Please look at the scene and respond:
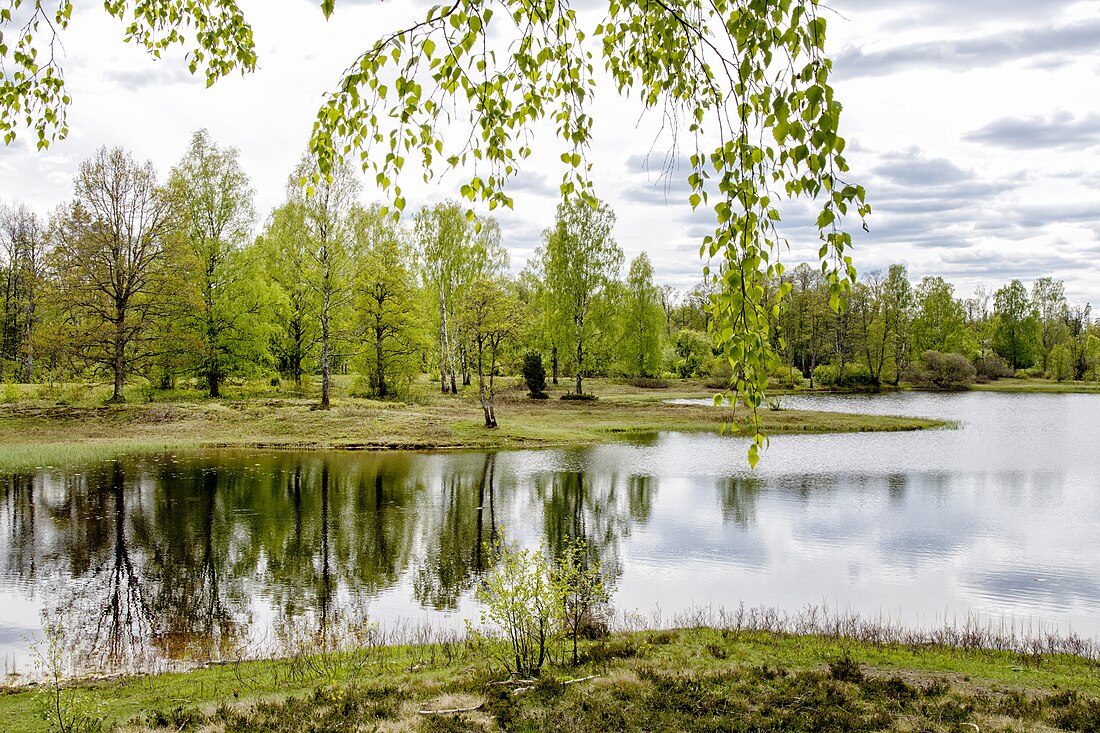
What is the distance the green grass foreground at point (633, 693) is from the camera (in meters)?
5.40

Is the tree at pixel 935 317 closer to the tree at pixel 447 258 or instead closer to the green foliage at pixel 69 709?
the tree at pixel 447 258

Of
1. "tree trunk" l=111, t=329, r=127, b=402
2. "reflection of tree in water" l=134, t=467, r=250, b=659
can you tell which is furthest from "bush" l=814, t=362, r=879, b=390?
"reflection of tree in water" l=134, t=467, r=250, b=659

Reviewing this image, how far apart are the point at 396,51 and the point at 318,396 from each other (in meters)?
34.9

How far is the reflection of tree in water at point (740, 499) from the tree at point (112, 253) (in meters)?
26.1

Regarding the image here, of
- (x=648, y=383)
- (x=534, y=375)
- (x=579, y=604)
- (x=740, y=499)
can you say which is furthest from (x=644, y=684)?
(x=648, y=383)

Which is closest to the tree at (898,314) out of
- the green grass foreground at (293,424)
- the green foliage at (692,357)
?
the green foliage at (692,357)

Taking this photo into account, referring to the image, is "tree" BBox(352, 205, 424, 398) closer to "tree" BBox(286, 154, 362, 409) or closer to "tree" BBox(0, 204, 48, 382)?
"tree" BBox(286, 154, 362, 409)

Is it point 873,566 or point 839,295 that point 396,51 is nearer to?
point 839,295

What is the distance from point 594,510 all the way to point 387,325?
82.3ft

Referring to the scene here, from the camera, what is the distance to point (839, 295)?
2689 mm

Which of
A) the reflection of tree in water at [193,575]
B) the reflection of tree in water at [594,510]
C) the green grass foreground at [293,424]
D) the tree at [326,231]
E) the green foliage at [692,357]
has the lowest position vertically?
the reflection of tree in water at [594,510]

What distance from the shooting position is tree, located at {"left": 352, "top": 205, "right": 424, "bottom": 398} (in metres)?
38.7

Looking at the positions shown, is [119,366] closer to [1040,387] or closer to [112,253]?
[112,253]

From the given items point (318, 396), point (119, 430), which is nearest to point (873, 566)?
point (119, 430)
